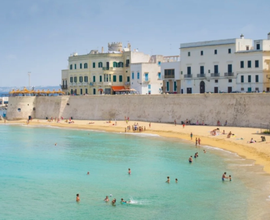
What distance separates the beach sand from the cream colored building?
8082 millimetres

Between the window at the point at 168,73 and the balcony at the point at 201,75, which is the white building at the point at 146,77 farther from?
the balcony at the point at 201,75

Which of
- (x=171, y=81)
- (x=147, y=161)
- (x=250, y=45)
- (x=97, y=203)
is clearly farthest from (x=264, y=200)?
(x=171, y=81)

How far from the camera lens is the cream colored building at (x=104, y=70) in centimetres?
6881

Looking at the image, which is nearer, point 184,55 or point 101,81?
A: point 184,55

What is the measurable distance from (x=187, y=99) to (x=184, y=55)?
7731 millimetres

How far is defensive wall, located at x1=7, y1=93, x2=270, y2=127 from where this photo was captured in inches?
1875

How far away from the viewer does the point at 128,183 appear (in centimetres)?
2936

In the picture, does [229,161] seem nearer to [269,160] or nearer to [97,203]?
[269,160]

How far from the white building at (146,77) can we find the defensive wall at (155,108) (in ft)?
21.6

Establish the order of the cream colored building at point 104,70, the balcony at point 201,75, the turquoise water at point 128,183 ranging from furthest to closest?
the cream colored building at point 104,70
the balcony at point 201,75
the turquoise water at point 128,183

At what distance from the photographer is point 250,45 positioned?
55.3 metres

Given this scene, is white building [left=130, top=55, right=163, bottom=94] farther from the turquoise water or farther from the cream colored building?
the turquoise water

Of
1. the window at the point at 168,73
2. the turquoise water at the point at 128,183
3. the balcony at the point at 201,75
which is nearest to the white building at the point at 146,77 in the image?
the window at the point at 168,73

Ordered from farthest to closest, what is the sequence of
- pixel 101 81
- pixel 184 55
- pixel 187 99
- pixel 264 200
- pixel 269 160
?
1. pixel 101 81
2. pixel 184 55
3. pixel 187 99
4. pixel 269 160
5. pixel 264 200
